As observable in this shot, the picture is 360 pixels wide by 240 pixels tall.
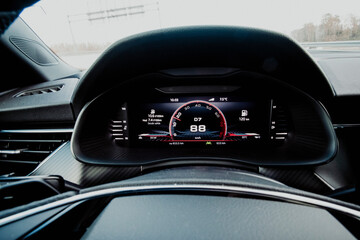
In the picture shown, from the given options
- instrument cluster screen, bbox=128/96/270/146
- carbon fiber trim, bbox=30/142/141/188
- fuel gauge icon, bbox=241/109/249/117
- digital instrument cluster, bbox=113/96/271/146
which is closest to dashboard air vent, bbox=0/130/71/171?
carbon fiber trim, bbox=30/142/141/188

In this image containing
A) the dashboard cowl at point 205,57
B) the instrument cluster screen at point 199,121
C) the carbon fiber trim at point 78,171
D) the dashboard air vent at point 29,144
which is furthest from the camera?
the instrument cluster screen at point 199,121

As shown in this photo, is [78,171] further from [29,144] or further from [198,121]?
[198,121]

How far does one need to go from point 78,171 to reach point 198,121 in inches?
36.7

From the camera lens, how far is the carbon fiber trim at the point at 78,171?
A: 5.34 feet

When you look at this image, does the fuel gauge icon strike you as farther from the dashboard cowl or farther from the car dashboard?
the dashboard cowl

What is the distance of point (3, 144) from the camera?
1.86 meters

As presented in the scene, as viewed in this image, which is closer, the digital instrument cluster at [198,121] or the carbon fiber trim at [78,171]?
the carbon fiber trim at [78,171]

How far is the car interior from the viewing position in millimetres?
845

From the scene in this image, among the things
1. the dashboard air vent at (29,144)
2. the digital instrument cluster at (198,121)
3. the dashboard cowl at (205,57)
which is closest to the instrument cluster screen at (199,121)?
the digital instrument cluster at (198,121)

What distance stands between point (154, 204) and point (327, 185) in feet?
3.76

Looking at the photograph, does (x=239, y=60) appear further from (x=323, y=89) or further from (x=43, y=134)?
(x=43, y=134)

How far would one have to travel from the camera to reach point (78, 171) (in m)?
1.63

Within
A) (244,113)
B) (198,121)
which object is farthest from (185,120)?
(244,113)

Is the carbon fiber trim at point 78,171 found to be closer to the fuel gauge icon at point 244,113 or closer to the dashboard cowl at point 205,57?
the dashboard cowl at point 205,57
